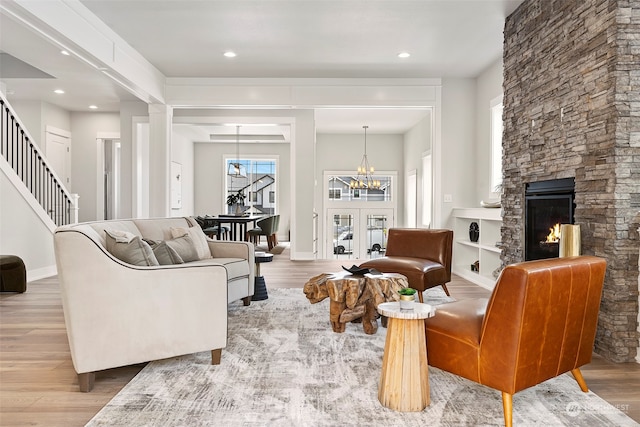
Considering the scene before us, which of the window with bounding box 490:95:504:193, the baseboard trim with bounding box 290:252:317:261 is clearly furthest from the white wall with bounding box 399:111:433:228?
the baseboard trim with bounding box 290:252:317:261

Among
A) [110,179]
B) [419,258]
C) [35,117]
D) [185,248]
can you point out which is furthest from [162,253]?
[110,179]

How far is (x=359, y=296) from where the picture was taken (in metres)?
3.38

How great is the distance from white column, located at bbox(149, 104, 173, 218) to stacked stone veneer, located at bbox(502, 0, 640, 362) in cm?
480

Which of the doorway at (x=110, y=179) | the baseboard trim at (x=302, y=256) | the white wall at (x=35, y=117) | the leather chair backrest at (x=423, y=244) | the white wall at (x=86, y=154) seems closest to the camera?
the leather chair backrest at (x=423, y=244)

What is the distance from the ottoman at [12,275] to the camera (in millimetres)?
4789

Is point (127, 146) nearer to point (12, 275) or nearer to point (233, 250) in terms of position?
point (12, 275)

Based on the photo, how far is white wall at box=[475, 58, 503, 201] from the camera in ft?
18.3

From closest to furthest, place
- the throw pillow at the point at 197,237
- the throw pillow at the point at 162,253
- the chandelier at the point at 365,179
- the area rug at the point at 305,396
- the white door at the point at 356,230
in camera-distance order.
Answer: the area rug at the point at 305,396
the throw pillow at the point at 162,253
the throw pillow at the point at 197,237
the chandelier at the point at 365,179
the white door at the point at 356,230

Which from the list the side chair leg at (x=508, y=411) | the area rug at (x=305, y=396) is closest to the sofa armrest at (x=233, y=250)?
the area rug at (x=305, y=396)

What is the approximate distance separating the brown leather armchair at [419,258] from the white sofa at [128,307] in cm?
Answer: 200

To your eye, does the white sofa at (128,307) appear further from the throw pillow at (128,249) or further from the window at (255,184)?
the window at (255,184)

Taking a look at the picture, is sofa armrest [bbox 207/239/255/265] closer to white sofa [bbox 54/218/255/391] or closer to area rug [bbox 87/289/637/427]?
area rug [bbox 87/289/637/427]

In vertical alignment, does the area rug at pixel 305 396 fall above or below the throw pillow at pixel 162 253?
below

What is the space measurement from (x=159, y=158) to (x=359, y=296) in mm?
4218
